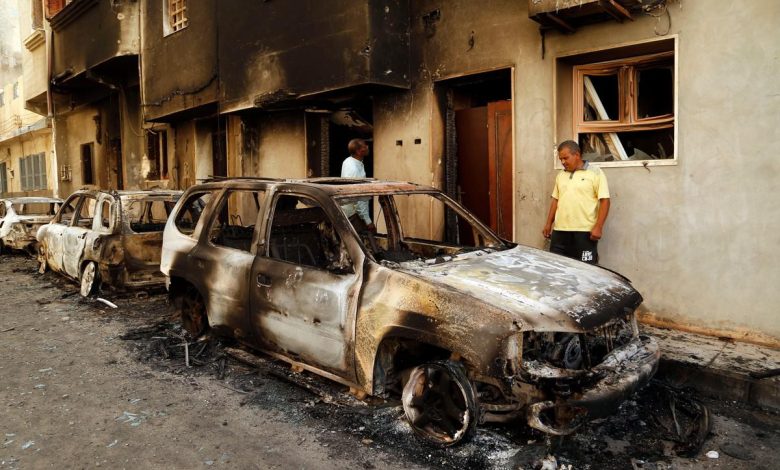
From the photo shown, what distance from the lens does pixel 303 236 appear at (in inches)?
212

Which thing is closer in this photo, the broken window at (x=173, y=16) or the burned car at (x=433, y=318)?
the burned car at (x=433, y=318)

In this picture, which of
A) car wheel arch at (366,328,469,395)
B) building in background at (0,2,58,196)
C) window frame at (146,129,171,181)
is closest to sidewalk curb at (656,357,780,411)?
car wheel arch at (366,328,469,395)

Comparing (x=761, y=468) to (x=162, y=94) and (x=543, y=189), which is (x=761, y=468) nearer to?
(x=543, y=189)

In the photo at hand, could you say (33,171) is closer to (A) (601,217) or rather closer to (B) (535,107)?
(B) (535,107)

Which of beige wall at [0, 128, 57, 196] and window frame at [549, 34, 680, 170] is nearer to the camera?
window frame at [549, 34, 680, 170]

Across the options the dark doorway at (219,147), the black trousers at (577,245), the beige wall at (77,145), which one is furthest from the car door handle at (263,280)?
the beige wall at (77,145)

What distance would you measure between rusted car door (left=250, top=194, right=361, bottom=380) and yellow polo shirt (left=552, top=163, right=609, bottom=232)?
267cm

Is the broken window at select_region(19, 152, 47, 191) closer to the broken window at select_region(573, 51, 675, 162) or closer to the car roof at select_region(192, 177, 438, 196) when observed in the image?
the car roof at select_region(192, 177, 438, 196)

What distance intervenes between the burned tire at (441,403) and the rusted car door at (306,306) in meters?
0.50

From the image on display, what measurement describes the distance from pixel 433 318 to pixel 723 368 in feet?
8.62

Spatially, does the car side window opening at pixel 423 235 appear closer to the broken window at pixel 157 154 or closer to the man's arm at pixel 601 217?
the man's arm at pixel 601 217

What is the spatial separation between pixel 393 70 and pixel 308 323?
4886 millimetres

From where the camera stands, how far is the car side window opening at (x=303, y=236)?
512cm

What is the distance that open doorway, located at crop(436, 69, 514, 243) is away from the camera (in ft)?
24.2
